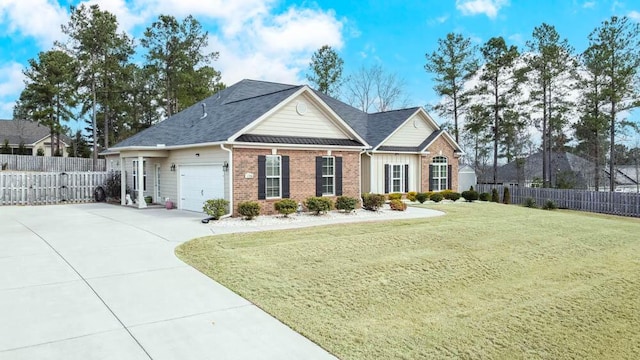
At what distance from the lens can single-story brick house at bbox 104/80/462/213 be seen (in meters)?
15.2

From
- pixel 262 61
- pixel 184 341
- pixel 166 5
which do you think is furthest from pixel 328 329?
pixel 166 5

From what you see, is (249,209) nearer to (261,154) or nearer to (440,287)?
(261,154)

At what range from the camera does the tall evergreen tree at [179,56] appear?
36406 mm

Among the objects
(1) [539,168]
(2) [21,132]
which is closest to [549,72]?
(1) [539,168]

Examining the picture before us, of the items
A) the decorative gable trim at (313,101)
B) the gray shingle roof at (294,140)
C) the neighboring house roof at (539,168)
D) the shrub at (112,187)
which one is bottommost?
the shrub at (112,187)

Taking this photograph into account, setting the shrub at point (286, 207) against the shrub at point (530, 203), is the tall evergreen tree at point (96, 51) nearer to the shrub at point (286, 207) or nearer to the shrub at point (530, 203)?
the shrub at point (286, 207)

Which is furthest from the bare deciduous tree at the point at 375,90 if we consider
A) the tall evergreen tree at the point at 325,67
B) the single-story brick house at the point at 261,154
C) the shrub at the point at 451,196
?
the shrub at the point at 451,196

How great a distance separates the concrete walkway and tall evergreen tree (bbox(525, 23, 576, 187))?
95.3 ft

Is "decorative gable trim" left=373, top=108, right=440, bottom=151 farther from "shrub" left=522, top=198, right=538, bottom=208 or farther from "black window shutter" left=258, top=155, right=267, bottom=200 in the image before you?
"black window shutter" left=258, top=155, right=267, bottom=200

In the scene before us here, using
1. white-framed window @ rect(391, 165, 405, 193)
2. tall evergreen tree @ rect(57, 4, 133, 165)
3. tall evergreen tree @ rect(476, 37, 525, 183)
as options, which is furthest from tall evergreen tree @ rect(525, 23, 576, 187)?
Answer: tall evergreen tree @ rect(57, 4, 133, 165)

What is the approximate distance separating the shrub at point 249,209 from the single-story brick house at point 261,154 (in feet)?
1.86

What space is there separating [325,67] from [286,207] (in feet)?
85.5

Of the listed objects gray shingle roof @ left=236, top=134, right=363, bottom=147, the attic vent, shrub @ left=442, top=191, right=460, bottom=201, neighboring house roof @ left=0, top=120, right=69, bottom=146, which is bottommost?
shrub @ left=442, top=191, right=460, bottom=201

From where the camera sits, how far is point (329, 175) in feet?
57.3
